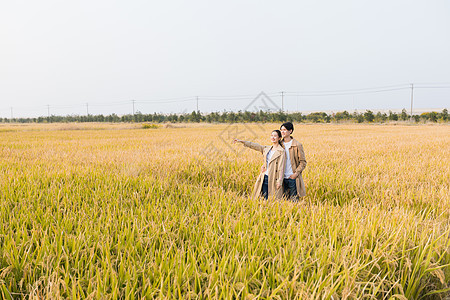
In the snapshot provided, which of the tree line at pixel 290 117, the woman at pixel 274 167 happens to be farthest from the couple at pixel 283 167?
the tree line at pixel 290 117

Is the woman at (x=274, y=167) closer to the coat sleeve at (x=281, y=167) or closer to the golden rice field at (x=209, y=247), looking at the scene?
the coat sleeve at (x=281, y=167)

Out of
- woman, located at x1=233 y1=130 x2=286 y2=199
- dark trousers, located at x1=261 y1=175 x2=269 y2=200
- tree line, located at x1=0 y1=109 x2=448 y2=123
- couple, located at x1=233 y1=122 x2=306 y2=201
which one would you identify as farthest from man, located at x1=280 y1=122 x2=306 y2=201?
tree line, located at x1=0 y1=109 x2=448 y2=123

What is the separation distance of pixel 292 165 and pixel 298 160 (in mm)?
111

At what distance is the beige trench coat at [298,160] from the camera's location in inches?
150

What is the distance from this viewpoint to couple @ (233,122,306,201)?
12.3ft

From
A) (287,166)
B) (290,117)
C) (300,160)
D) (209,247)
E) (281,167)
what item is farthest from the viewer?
(290,117)

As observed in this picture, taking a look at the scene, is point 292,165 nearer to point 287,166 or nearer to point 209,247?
point 287,166

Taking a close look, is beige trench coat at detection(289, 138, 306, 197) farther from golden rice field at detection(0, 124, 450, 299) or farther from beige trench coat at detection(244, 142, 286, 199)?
golden rice field at detection(0, 124, 450, 299)

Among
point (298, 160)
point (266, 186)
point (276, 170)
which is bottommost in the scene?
point (266, 186)

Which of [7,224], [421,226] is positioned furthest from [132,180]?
[421,226]

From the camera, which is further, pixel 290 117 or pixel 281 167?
pixel 290 117

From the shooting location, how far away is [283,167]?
374 centimetres

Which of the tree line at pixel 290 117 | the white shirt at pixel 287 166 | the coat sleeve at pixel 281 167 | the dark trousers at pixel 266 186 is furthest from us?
the tree line at pixel 290 117

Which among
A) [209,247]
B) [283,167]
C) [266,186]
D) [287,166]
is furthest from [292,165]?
[209,247]
